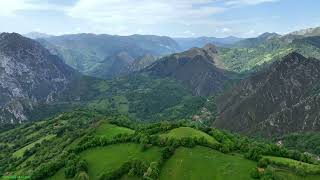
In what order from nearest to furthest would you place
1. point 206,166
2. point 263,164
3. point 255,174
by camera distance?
point 255,174
point 263,164
point 206,166

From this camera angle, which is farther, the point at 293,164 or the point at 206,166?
the point at 206,166

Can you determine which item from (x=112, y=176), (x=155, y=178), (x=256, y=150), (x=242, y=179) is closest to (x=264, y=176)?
(x=242, y=179)

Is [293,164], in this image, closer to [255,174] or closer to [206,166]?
[255,174]

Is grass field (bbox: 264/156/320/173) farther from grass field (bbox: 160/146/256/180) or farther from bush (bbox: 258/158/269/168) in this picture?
grass field (bbox: 160/146/256/180)

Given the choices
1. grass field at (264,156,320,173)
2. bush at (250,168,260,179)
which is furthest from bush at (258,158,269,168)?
bush at (250,168,260,179)

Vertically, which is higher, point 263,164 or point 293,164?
point 263,164

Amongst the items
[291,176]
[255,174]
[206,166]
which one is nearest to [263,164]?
[255,174]

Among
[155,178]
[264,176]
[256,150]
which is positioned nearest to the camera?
[264,176]

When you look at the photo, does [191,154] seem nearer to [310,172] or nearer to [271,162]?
[271,162]

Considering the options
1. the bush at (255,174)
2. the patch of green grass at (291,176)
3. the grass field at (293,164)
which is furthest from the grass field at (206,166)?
the patch of green grass at (291,176)
